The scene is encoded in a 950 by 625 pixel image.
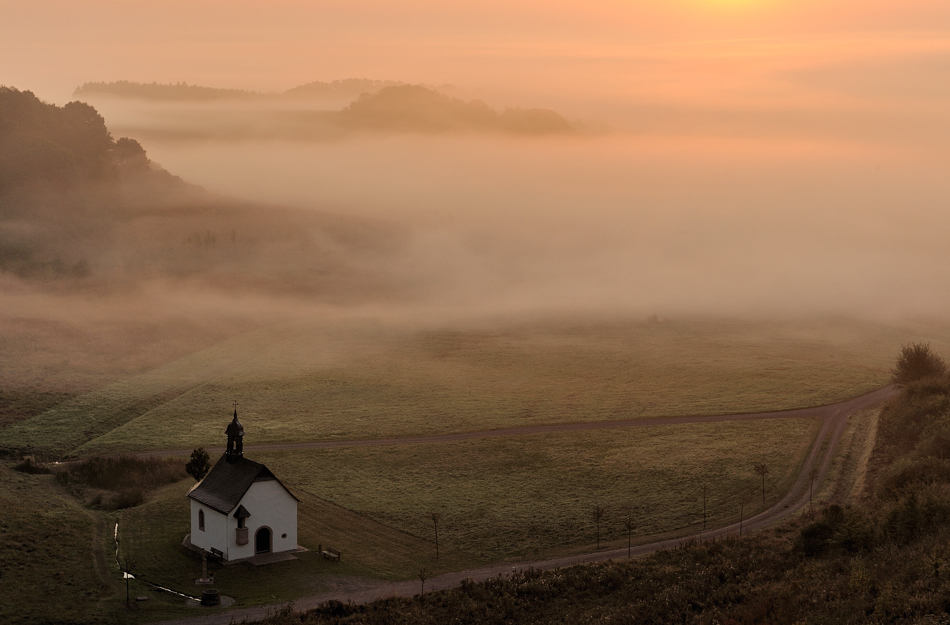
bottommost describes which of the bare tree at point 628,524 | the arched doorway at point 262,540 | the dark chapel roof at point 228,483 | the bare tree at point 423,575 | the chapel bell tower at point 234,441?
the bare tree at point 423,575

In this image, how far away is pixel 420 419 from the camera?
103 meters

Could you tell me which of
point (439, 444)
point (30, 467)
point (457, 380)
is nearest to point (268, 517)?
point (439, 444)

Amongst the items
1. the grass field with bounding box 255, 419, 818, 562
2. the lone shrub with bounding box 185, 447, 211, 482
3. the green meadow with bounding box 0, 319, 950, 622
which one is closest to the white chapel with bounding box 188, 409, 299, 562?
the green meadow with bounding box 0, 319, 950, 622

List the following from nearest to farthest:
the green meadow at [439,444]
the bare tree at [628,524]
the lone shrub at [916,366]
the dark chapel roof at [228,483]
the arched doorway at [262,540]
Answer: the dark chapel roof at [228,483], the green meadow at [439,444], the arched doorway at [262,540], the bare tree at [628,524], the lone shrub at [916,366]

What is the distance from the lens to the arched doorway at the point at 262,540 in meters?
63.2

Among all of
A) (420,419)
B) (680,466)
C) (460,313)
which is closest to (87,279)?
(460,313)

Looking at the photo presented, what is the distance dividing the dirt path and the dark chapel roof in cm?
920

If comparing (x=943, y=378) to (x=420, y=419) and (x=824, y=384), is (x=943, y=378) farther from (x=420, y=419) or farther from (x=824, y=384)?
(x=420, y=419)

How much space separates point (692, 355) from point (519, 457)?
185ft

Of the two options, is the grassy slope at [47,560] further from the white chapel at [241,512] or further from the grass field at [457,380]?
the grass field at [457,380]

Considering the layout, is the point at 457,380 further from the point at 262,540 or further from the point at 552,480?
the point at 262,540

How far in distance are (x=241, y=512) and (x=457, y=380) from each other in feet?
206

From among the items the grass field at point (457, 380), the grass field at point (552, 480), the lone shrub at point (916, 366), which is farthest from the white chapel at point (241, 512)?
the lone shrub at point (916, 366)

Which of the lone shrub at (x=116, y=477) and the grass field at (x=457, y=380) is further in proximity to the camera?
the grass field at (x=457, y=380)
